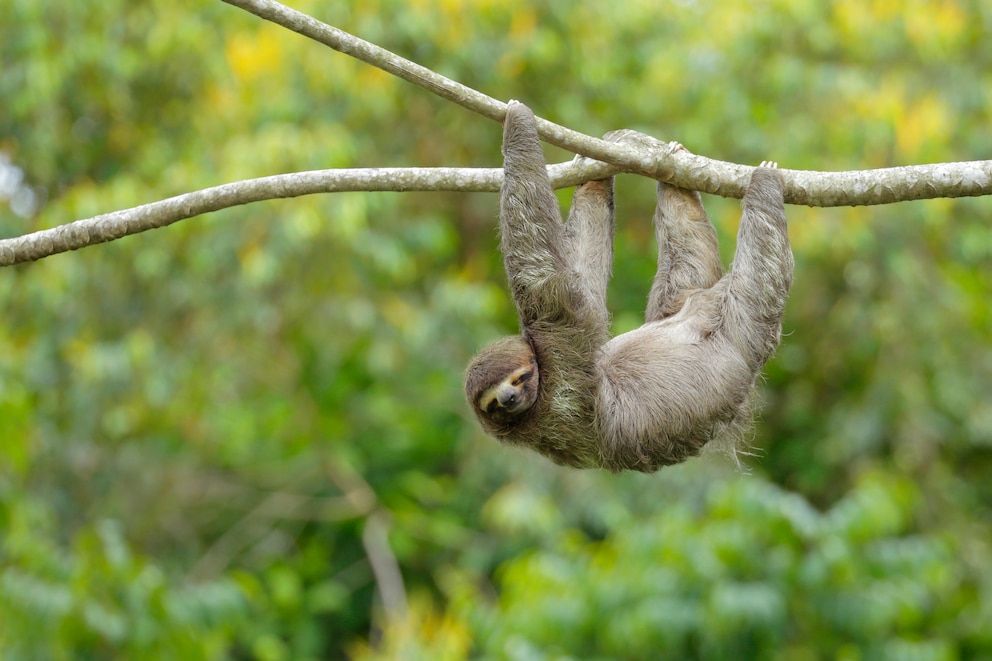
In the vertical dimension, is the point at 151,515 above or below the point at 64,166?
below

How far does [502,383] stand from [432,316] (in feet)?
22.2

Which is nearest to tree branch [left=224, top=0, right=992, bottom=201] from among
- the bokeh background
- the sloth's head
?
the sloth's head

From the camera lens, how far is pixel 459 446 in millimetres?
14312

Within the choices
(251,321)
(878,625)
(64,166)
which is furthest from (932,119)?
(64,166)

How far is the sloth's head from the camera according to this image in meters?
5.64

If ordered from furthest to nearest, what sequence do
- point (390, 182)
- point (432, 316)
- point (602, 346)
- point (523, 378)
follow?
point (432, 316)
point (602, 346)
point (523, 378)
point (390, 182)

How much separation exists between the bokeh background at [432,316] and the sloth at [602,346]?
10.7 feet

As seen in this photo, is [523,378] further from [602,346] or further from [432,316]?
[432,316]

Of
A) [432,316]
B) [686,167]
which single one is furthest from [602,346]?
[432,316]

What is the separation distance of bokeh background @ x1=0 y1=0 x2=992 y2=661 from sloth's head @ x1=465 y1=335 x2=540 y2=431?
12.8 ft

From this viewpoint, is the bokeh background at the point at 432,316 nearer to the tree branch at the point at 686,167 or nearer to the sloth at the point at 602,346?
the sloth at the point at 602,346

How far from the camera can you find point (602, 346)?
6.20 metres

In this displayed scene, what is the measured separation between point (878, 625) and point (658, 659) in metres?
1.81

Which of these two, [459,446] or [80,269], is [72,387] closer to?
[80,269]
